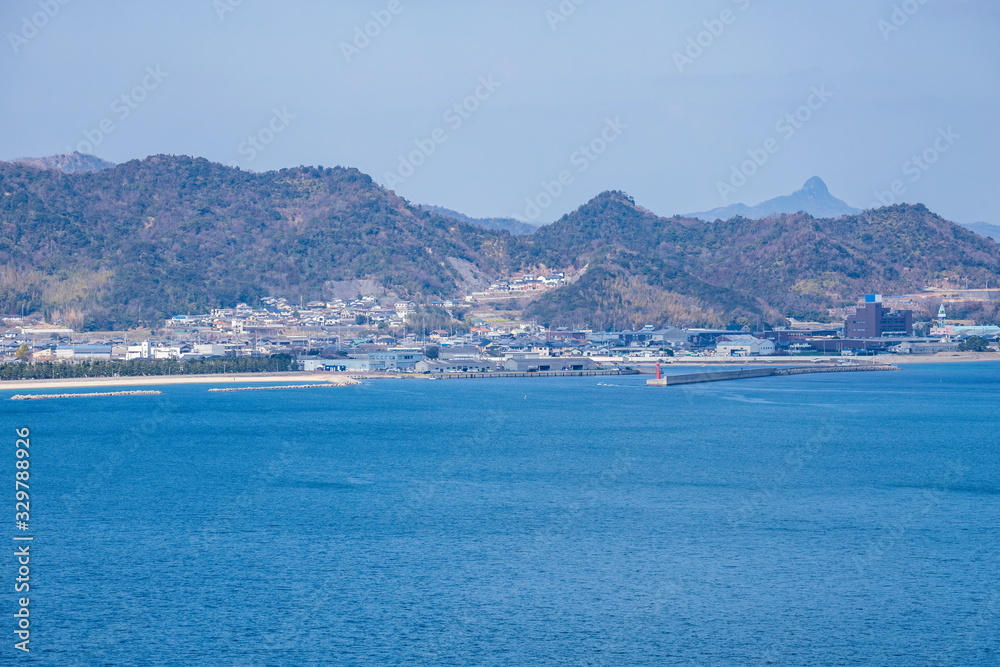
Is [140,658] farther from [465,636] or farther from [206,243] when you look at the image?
[206,243]

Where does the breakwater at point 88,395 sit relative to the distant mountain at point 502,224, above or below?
below

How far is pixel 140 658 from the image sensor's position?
1234 centimetres

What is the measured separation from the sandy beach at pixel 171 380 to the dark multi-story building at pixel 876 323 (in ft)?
125

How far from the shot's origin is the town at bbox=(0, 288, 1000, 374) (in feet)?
196

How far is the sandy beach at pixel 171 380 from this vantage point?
157 feet

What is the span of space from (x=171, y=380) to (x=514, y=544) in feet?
120

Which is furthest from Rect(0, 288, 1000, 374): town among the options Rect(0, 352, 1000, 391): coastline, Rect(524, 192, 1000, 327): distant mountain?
Rect(524, 192, 1000, 327): distant mountain

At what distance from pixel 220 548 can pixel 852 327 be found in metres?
67.0

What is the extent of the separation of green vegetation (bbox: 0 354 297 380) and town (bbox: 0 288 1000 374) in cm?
225

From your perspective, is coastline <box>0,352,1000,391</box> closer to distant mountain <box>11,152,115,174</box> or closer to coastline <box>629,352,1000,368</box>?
coastline <box>629,352,1000,368</box>

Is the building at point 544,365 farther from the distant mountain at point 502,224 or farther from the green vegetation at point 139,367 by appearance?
the distant mountain at point 502,224

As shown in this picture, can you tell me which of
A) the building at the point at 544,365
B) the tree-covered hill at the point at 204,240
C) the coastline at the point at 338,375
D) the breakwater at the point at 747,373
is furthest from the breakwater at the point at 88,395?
the tree-covered hill at the point at 204,240

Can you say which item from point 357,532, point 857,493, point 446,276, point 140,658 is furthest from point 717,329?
point 140,658

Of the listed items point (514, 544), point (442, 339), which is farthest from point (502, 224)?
point (514, 544)
